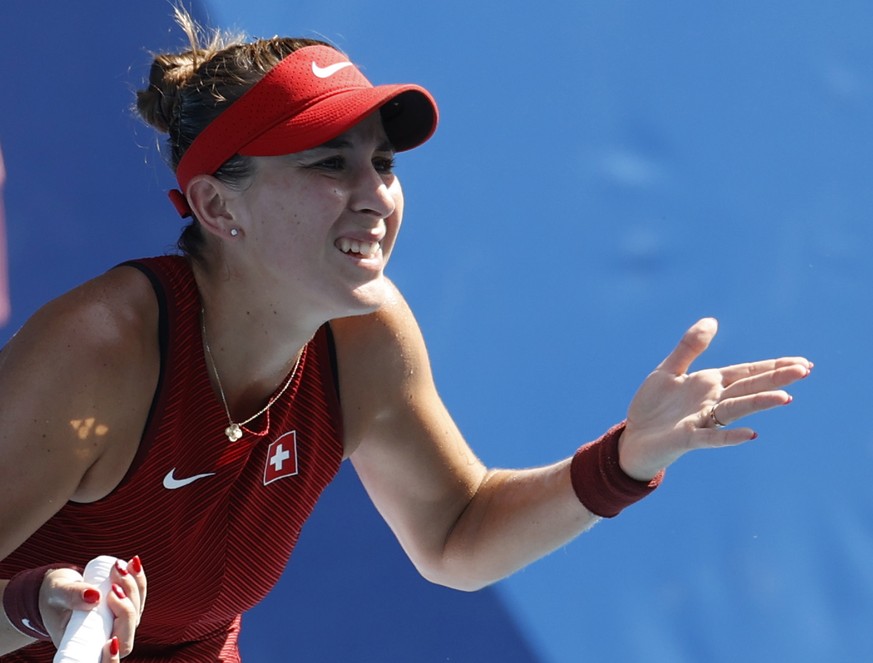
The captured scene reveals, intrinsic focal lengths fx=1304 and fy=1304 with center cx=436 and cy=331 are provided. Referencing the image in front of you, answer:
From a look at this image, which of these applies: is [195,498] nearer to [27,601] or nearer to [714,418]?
[27,601]

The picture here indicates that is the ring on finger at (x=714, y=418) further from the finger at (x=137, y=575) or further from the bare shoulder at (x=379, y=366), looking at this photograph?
the finger at (x=137, y=575)

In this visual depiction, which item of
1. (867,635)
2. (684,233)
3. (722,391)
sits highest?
(684,233)

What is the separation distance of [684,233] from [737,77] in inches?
11.6

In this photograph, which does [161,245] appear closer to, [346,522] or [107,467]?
[346,522]

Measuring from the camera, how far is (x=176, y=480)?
1.43m

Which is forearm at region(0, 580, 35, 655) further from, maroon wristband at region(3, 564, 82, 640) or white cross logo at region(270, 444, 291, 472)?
white cross logo at region(270, 444, 291, 472)

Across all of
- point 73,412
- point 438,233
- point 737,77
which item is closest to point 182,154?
point 73,412

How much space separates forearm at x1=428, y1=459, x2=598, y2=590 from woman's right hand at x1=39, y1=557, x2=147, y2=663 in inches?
22.9

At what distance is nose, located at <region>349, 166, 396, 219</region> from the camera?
1.38 metres

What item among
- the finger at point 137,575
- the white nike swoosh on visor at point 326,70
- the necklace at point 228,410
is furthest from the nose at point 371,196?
the finger at point 137,575

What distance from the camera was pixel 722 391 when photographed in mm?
1389

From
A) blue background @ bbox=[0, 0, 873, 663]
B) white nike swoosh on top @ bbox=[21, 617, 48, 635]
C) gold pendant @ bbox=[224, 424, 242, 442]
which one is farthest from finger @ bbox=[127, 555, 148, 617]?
blue background @ bbox=[0, 0, 873, 663]

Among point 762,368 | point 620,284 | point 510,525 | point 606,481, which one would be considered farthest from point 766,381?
point 620,284

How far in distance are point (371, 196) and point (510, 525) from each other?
1.50 ft
